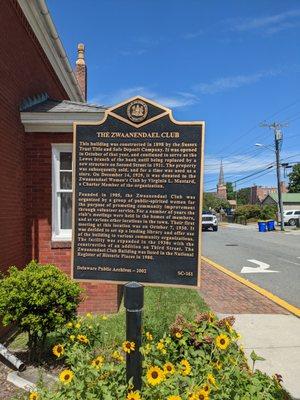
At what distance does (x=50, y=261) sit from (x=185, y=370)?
4553 mm

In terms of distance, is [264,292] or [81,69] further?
[81,69]

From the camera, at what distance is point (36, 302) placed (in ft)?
16.3

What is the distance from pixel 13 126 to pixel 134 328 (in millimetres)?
4524

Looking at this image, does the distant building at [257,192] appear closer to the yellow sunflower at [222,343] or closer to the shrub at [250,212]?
the shrub at [250,212]

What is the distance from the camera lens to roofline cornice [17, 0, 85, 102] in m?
7.71

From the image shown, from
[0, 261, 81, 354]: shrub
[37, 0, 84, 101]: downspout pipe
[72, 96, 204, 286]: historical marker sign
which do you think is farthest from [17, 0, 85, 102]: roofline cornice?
[0, 261, 81, 354]: shrub

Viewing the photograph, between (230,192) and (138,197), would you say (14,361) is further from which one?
(230,192)

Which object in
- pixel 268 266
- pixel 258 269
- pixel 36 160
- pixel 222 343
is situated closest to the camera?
pixel 222 343

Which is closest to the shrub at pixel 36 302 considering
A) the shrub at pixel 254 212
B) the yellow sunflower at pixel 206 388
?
the yellow sunflower at pixel 206 388

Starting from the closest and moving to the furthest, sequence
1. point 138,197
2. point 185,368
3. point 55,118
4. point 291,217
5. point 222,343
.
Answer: point 185,368
point 222,343
point 138,197
point 55,118
point 291,217

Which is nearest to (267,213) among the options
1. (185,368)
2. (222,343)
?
(222,343)

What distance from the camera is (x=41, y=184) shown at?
25.5ft

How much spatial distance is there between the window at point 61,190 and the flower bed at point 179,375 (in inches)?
135

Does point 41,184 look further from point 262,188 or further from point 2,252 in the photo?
point 262,188
